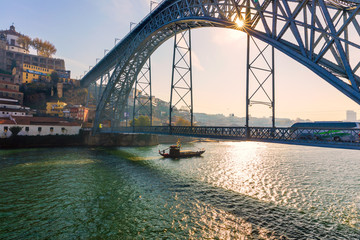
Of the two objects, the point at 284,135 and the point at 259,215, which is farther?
the point at 284,135

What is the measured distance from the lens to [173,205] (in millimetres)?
11898

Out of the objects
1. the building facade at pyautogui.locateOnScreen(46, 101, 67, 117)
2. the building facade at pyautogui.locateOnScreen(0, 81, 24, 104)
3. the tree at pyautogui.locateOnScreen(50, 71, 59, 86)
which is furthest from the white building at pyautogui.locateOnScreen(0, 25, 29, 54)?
the building facade at pyautogui.locateOnScreen(46, 101, 67, 117)

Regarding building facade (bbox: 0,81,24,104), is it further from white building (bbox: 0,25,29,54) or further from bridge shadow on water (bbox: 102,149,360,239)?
bridge shadow on water (bbox: 102,149,360,239)

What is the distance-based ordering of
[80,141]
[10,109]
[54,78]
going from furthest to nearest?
[54,78]
[10,109]
[80,141]

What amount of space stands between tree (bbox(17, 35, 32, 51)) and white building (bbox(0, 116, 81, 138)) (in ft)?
218

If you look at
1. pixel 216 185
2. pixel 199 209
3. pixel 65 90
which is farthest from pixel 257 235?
pixel 65 90

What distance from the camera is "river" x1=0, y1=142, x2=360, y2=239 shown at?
898 cm

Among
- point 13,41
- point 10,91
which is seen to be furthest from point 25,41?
point 10,91

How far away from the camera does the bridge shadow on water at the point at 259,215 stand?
896cm

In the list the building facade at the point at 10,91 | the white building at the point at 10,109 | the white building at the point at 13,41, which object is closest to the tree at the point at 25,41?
the white building at the point at 13,41

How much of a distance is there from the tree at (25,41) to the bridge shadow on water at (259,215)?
103557 mm

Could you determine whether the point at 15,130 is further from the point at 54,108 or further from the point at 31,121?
the point at 54,108

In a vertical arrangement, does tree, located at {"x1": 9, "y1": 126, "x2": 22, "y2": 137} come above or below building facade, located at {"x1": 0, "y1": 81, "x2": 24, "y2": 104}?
below

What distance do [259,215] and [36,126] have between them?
1702 inches
